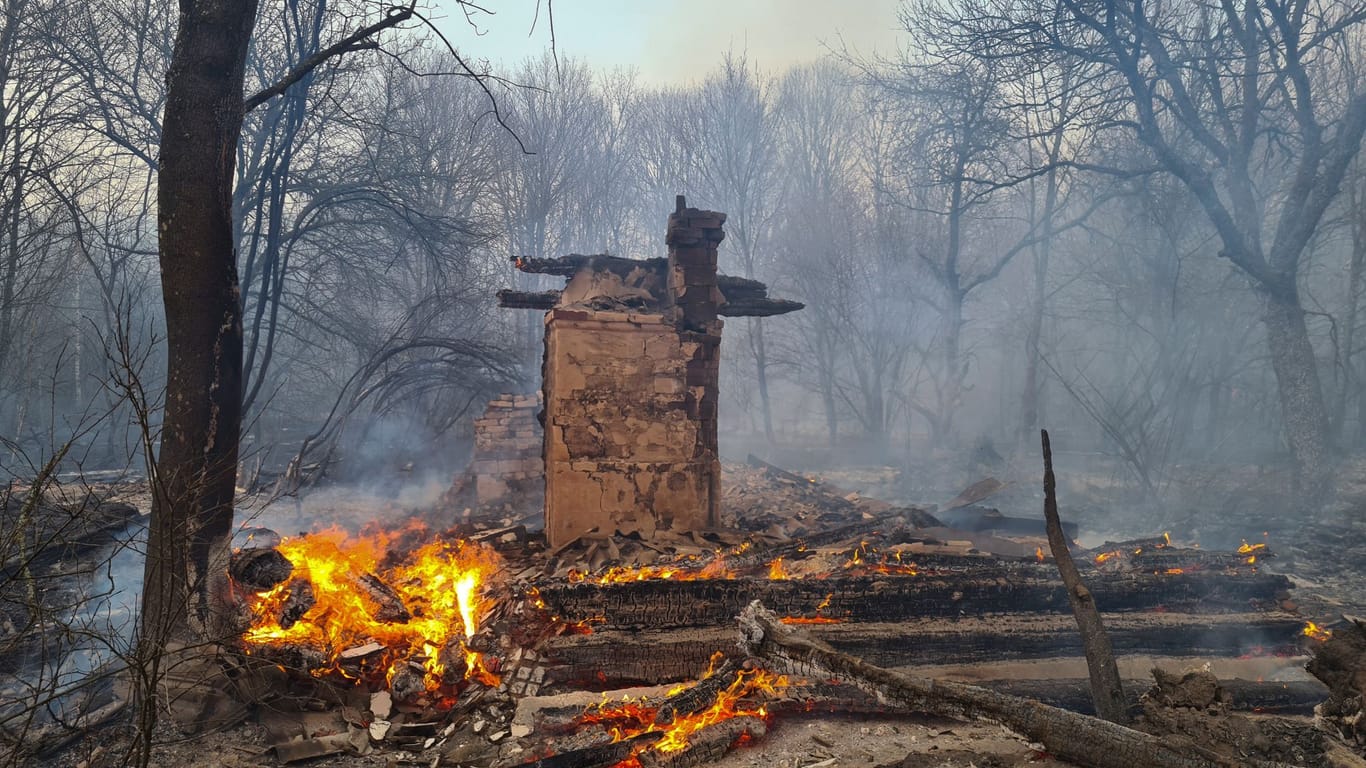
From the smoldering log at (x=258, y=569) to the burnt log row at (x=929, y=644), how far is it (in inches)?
92.5

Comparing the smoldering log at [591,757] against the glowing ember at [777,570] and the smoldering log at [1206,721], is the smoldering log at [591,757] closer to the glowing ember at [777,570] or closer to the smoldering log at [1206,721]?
the glowing ember at [777,570]

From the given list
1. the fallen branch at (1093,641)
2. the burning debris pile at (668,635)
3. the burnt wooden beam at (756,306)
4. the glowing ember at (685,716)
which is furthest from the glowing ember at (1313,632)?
the burnt wooden beam at (756,306)

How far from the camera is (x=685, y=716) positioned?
14.3 ft

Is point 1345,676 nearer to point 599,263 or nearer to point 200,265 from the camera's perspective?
point 200,265

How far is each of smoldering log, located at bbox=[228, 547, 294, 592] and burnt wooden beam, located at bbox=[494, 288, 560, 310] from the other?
15.4ft

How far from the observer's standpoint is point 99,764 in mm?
3943

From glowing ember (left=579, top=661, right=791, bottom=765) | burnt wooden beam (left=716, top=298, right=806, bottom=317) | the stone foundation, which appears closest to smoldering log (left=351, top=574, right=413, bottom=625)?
glowing ember (left=579, top=661, right=791, bottom=765)

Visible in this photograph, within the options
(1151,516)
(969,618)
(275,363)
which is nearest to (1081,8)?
(1151,516)

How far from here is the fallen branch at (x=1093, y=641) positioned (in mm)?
3404

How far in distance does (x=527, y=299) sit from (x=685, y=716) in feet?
21.6

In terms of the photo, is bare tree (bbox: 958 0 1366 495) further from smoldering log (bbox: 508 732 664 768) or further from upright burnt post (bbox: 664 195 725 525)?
smoldering log (bbox: 508 732 664 768)

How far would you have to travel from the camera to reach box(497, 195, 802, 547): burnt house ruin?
8.08 metres

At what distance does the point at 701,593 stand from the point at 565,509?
2985 mm

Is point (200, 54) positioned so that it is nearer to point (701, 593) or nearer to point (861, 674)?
point (701, 593)
